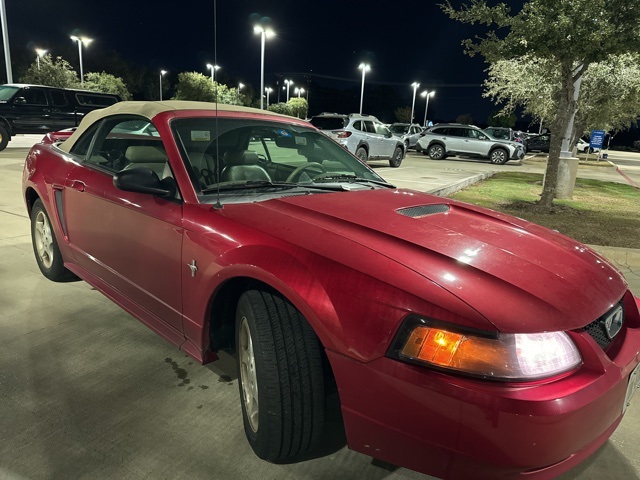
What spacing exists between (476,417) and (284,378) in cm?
70

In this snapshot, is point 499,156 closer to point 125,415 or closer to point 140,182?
point 140,182

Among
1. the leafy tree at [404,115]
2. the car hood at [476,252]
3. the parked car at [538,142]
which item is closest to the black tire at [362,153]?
the car hood at [476,252]

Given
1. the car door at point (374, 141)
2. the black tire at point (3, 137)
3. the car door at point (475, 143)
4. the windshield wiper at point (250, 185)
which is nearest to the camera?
the windshield wiper at point (250, 185)

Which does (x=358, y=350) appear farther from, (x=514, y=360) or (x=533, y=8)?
(x=533, y=8)

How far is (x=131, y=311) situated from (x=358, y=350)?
5.67 feet

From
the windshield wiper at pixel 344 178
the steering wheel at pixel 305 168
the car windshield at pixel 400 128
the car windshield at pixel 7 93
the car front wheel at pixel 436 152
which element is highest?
the car windshield at pixel 7 93

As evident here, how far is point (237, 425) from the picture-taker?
2254 millimetres

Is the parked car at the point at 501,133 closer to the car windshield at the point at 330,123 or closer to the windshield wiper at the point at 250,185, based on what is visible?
the car windshield at the point at 330,123

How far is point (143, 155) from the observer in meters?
3.32

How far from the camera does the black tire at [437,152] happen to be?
853 inches

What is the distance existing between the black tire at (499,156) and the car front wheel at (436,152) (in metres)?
2.12

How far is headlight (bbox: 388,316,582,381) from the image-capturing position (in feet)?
4.74

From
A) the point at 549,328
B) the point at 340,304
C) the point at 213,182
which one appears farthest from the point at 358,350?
the point at 213,182

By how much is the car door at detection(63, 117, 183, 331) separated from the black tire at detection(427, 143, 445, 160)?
1954cm
